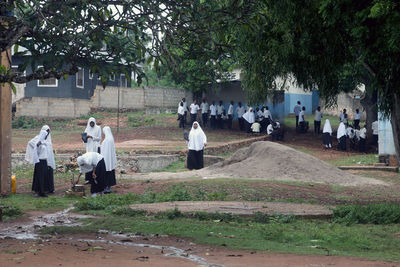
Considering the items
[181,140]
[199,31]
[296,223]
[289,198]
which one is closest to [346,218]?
[296,223]

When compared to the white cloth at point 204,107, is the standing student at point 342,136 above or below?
below

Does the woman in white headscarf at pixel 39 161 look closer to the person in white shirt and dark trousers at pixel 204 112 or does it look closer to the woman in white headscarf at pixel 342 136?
the woman in white headscarf at pixel 342 136

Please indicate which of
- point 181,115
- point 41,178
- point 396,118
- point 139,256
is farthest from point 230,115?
point 139,256

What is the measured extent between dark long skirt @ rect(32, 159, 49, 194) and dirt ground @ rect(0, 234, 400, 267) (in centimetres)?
639

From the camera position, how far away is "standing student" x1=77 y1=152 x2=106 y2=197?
15.0m

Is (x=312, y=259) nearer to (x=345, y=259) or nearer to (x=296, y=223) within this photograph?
(x=345, y=259)

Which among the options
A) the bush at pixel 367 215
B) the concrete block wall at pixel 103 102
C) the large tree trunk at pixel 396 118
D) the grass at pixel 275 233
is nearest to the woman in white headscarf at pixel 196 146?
the large tree trunk at pixel 396 118

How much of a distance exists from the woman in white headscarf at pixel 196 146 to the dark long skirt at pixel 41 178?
6601mm

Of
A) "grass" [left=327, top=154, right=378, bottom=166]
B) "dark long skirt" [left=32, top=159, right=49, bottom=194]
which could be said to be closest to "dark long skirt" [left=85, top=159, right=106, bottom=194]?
"dark long skirt" [left=32, top=159, right=49, bottom=194]

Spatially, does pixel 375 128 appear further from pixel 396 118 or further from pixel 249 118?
pixel 396 118

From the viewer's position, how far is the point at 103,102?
4050 centimetres

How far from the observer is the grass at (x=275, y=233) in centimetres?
838

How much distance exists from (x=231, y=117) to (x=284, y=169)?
18.9m

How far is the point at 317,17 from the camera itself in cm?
1229
